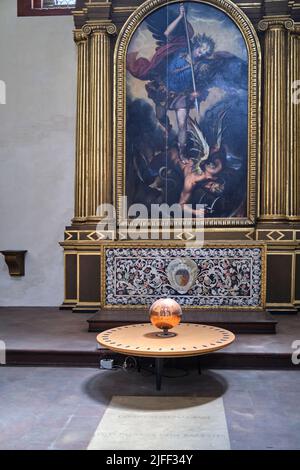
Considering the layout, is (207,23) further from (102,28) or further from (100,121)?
(100,121)

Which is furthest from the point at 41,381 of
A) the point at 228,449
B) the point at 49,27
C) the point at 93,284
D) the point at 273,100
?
the point at 49,27

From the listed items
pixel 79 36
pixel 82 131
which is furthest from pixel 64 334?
pixel 79 36

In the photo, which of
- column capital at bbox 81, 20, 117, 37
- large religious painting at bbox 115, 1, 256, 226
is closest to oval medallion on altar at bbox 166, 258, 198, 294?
large religious painting at bbox 115, 1, 256, 226

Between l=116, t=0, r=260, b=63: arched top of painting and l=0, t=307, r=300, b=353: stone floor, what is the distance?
161 inches

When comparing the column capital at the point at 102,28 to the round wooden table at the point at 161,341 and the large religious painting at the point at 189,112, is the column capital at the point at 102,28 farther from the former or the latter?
the round wooden table at the point at 161,341

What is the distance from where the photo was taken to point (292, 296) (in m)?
7.45

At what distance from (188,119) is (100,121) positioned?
137 centimetres

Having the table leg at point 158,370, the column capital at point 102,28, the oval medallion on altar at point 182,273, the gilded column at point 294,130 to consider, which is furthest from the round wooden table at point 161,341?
the column capital at point 102,28

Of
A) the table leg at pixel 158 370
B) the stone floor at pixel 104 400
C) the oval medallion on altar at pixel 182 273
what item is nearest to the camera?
the stone floor at pixel 104 400

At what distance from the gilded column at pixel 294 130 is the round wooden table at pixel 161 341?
334 centimetres

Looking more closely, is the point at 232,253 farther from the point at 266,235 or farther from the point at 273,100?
the point at 273,100

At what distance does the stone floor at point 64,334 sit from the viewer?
5.45 metres

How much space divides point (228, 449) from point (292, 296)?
4460mm

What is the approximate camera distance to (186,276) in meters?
6.73
